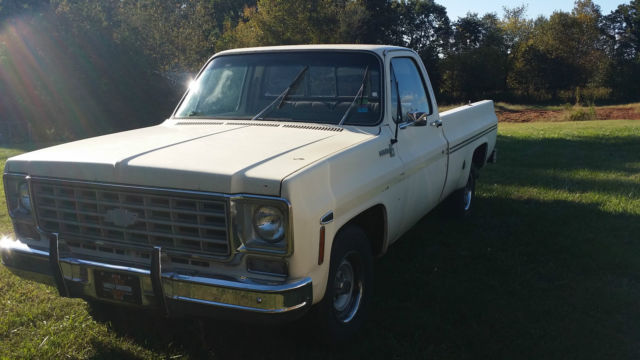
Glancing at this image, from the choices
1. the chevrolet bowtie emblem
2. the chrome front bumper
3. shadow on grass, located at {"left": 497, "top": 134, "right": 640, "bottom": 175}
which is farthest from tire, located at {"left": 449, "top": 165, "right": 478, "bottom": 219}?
the chevrolet bowtie emblem

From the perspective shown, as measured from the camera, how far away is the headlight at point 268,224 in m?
2.81

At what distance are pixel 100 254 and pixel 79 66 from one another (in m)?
16.3

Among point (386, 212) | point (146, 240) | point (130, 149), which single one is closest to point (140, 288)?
point (146, 240)

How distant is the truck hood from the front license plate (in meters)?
0.52

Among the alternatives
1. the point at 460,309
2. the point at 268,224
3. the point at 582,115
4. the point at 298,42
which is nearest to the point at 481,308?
the point at 460,309

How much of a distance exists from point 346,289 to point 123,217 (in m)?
1.49

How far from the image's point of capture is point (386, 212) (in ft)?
12.5

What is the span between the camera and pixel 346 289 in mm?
3605

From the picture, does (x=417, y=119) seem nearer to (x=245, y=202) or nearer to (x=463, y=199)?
(x=245, y=202)

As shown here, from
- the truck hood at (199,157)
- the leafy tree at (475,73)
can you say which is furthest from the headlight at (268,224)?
the leafy tree at (475,73)

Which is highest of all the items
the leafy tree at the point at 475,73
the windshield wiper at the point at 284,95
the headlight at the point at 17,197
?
the windshield wiper at the point at 284,95

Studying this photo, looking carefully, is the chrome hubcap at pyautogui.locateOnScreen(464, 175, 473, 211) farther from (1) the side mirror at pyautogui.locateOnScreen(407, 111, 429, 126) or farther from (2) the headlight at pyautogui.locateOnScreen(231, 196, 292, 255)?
(2) the headlight at pyautogui.locateOnScreen(231, 196, 292, 255)

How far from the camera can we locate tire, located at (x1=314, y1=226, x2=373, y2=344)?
127 inches

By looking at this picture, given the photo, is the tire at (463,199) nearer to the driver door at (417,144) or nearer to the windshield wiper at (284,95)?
the driver door at (417,144)
